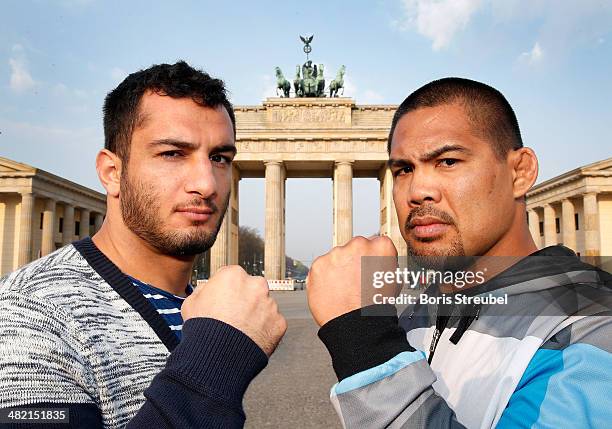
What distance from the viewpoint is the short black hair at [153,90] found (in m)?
2.01

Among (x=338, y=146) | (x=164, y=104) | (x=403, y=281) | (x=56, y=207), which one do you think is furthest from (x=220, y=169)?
(x=56, y=207)

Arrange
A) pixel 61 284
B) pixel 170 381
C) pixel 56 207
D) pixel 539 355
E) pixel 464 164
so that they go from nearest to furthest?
pixel 170 381, pixel 539 355, pixel 61 284, pixel 464 164, pixel 56 207

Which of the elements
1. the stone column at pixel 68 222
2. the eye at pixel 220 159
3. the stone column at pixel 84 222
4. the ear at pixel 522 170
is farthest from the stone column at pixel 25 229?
the ear at pixel 522 170

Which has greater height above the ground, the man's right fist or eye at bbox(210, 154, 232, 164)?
eye at bbox(210, 154, 232, 164)

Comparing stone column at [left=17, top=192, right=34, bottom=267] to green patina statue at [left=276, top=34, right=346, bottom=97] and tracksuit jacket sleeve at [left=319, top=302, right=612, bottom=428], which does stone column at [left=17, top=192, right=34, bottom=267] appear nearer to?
green patina statue at [left=276, top=34, right=346, bottom=97]

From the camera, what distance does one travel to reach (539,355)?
1.46m

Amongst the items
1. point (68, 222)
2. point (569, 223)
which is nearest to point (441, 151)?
point (569, 223)

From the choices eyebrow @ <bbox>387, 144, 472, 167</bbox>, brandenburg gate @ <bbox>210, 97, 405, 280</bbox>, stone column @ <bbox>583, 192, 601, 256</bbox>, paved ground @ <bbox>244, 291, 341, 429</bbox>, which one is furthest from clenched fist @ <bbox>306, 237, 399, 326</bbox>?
stone column @ <bbox>583, 192, 601, 256</bbox>

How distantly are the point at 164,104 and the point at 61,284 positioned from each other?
0.81 m

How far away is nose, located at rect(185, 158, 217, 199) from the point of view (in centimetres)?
195

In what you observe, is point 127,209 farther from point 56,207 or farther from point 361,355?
point 56,207

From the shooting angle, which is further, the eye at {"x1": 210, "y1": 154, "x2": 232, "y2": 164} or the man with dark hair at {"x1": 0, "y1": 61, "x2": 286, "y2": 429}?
the eye at {"x1": 210, "y1": 154, "x2": 232, "y2": 164}

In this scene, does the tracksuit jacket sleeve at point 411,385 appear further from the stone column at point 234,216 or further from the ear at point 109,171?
the stone column at point 234,216

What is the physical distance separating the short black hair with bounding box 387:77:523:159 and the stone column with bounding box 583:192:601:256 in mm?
41016
